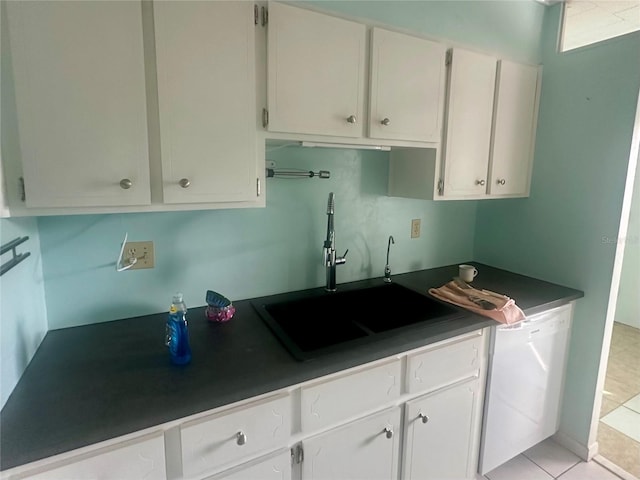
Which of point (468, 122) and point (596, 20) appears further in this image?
point (596, 20)

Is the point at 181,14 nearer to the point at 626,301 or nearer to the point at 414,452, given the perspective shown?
the point at 414,452

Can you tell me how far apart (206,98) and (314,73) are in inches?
16.8

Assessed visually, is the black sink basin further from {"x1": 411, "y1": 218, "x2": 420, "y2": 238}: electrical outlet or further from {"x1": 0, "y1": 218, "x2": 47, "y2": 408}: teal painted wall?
{"x1": 0, "y1": 218, "x2": 47, "y2": 408}: teal painted wall

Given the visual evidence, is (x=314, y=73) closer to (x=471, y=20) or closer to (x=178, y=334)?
(x=178, y=334)

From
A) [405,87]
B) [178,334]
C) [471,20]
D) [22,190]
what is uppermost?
[471,20]

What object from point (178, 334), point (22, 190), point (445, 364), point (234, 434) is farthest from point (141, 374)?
point (445, 364)

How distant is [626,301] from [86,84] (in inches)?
185

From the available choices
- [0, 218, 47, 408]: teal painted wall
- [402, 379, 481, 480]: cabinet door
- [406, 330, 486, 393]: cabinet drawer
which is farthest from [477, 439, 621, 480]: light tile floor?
[0, 218, 47, 408]: teal painted wall

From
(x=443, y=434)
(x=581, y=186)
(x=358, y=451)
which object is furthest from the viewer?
(x=581, y=186)

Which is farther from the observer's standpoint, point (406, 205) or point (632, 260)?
point (632, 260)

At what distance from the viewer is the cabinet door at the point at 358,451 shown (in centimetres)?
118

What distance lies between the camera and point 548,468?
1.92 meters

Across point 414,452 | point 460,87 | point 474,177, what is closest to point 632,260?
point 474,177

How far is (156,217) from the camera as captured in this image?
4.60ft
